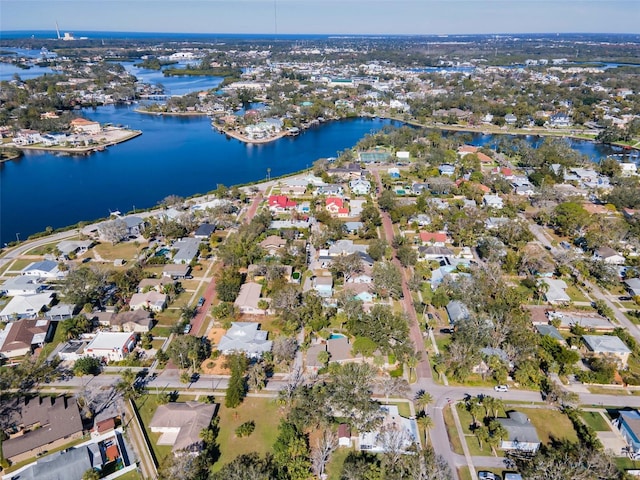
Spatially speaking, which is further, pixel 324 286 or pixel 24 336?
pixel 324 286

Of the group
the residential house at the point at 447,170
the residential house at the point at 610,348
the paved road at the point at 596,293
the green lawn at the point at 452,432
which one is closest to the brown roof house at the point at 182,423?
the green lawn at the point at 452,432

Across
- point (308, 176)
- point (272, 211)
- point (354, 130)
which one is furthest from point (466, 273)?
point (354, 130)

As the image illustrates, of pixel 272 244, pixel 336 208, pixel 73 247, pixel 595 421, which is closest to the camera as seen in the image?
pixel 595 421

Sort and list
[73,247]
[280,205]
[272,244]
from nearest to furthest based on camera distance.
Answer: [272,244] < [73,247] < [280,205]

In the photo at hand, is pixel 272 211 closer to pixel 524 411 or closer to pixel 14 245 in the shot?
pixel 14 245

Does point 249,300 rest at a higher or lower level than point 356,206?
higher

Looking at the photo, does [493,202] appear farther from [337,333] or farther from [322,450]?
[322,450]

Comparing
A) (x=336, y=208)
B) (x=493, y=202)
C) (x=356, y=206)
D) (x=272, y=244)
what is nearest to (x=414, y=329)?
(x=272, y=244)
